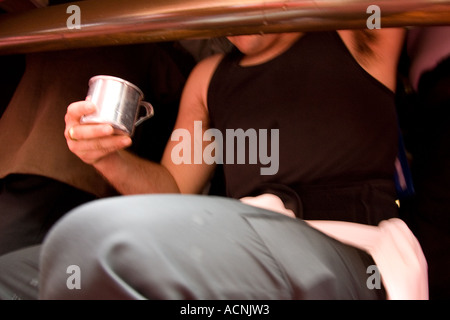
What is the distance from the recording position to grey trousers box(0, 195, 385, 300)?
1.38ft

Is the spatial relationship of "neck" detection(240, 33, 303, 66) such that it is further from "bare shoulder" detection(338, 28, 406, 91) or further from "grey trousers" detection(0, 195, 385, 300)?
"grey trousers" detection(0, 195, 385, 300)

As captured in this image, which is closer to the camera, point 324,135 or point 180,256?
point 180,256

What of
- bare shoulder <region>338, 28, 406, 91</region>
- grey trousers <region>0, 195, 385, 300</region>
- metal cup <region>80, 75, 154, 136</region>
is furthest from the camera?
bare shoulder <region>338, 28, 406, 91</region>

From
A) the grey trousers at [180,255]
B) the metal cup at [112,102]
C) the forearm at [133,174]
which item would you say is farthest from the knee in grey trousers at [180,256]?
the forearm at [133,174]

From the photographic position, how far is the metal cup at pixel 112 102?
2.39 feet

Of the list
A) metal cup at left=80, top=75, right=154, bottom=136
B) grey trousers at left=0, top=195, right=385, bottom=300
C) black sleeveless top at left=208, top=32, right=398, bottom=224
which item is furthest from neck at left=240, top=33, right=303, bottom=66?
grey trousers at left=0, top=195, right=385, bottom=300

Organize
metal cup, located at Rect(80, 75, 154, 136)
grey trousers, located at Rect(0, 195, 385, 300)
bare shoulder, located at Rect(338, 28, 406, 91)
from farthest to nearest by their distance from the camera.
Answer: bare shoulder, located at Rect(338, 28, 406, 91) → metal cup, located at Rect(80, 75, 154, 136) → grey trousers, located at Rect(0, 195, 385, 300)

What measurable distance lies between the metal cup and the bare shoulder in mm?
502

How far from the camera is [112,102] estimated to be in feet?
2.41

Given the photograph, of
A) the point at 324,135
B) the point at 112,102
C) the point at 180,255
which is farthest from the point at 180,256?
the point at 324,135

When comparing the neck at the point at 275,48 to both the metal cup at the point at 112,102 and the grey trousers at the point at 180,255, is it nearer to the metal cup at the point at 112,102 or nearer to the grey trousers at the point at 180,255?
the metal cup at the point at 112,102

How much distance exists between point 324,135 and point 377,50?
0.22 metres

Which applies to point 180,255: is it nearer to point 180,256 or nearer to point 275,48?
point 180,256
